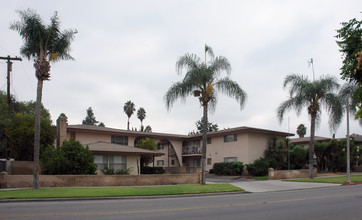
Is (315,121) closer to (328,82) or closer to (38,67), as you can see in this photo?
(328,82)

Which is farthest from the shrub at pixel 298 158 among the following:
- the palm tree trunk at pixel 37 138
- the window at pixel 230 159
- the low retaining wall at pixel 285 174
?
the palm tree trunk at pixel 37 138

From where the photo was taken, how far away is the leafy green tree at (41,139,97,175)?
2341cm

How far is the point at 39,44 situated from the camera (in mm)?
20906

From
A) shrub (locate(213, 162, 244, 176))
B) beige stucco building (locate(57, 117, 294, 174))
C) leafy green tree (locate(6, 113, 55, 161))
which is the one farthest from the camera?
shrub (locate(213, 162, 244, 176))

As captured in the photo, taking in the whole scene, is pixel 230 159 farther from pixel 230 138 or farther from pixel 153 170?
pixel 153 170

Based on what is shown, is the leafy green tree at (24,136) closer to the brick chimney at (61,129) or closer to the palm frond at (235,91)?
the brick chimney at (61,129)

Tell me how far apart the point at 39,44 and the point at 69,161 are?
837 cm

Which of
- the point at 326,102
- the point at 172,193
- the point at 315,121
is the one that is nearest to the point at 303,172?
the point at 315,121

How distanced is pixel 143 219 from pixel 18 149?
2593 cm

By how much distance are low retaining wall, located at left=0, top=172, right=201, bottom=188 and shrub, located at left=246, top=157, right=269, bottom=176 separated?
1076cm

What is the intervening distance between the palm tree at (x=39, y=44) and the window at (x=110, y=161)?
9500mm

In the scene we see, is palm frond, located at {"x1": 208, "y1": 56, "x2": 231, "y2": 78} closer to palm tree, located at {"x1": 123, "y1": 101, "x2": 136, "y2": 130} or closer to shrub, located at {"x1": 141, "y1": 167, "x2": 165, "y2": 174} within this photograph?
shrub, located at {"x1": 141, "y1": 167, "x2": 165, "y2": 174}

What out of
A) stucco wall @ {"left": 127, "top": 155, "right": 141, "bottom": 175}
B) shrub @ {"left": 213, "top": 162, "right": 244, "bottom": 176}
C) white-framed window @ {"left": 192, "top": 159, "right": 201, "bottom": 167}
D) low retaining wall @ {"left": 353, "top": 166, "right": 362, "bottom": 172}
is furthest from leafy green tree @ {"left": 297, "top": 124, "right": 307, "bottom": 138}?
stucco wall @ {"left": 127, "top": 155, "right": 141, "bottom": 175}

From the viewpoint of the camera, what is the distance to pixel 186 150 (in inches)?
1734
